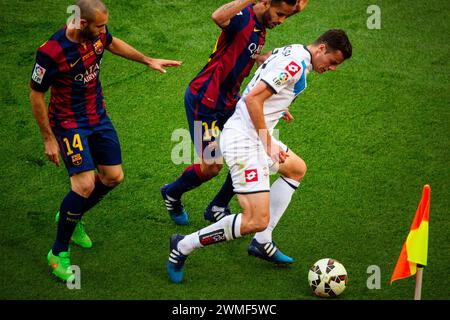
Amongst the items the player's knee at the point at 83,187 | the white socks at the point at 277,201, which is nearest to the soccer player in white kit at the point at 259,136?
the white socks at the point at 277,201

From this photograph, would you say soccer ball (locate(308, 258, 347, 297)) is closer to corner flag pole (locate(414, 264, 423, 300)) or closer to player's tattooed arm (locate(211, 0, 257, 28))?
corner flag pole (locate(414, 264, 423, 300))

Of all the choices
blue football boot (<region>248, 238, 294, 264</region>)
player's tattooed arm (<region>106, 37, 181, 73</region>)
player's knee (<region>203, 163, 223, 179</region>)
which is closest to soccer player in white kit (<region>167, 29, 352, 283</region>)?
blue football boot (<region>248, 238, 294, 264</region>)

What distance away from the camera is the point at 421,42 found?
875cm

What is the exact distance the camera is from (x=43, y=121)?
5.01 metres

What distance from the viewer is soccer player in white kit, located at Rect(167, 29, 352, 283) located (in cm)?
489

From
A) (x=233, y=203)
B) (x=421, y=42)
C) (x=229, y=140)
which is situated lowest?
(x=233, y=203)

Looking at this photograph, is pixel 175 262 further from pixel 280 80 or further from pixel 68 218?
pixel 280 80

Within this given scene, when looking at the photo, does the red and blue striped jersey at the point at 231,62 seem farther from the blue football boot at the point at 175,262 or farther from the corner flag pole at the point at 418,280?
the corner flag pole at the point at 418,280

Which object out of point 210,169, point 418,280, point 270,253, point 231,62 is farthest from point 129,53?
point 418,280

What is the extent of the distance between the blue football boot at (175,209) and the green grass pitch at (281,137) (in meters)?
0.09

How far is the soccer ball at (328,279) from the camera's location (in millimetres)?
5074

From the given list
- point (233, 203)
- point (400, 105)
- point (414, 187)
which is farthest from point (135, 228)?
point (400, 105)

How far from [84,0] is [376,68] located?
4271mm
